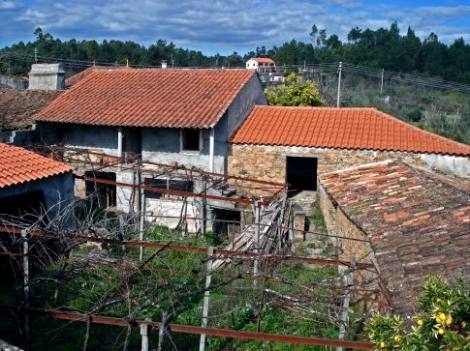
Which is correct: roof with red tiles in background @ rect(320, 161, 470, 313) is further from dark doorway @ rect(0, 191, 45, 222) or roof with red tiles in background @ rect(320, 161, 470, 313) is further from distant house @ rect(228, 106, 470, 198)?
dark doorway @ rect(0, 191, 45, 222)

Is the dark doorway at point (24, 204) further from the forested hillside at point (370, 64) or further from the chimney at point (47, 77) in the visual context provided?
the forested hillside at point (370, 64)

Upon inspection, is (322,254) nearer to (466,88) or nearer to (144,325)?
(144,325)

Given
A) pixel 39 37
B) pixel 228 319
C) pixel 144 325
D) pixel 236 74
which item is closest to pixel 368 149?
pixel 236 74

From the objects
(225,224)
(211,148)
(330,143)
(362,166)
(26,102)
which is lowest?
(225,224)

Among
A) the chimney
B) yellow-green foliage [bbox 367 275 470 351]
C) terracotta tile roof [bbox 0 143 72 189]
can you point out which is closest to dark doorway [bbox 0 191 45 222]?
terracotta tile roof [bbox 0 143 72 189]

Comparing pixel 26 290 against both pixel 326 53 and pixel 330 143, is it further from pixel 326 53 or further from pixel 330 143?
pixel 326 53

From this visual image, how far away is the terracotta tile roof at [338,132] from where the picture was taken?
17.0 m

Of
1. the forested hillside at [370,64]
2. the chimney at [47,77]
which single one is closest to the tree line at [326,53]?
the forested hillside at [370,64]

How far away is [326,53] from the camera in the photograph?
79.3 meters

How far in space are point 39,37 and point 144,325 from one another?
9095cm

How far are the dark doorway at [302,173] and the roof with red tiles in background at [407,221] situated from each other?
662 centimetres

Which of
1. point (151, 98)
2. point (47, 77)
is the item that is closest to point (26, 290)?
point (151, 98)

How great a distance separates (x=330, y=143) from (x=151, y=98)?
7.07m

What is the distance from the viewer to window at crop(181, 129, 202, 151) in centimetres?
1833
